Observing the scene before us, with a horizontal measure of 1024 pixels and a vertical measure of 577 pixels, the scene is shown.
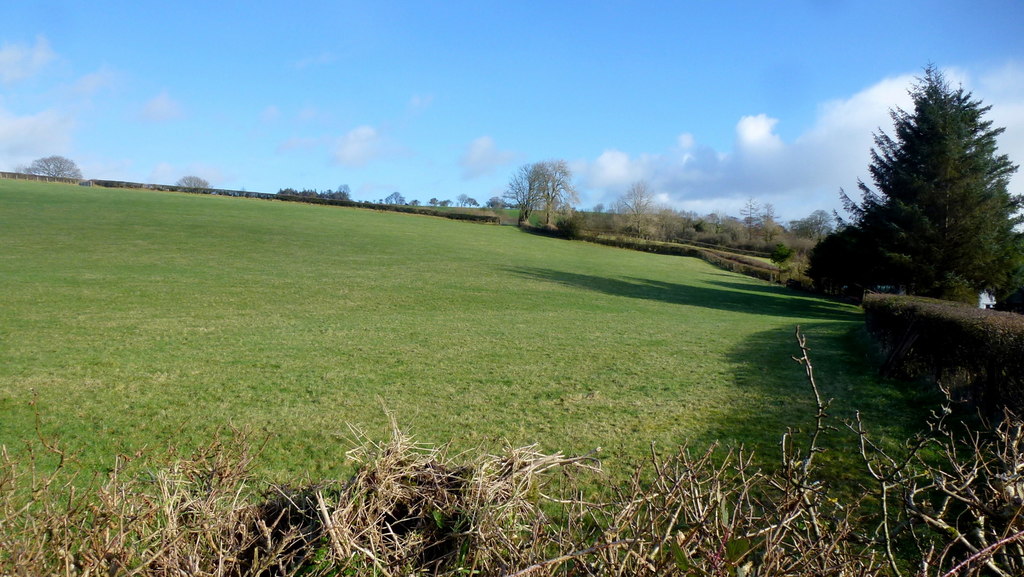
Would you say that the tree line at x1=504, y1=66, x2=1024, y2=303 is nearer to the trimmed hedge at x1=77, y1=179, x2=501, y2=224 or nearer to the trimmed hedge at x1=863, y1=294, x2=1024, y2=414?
the trimmed hedge at x1=863, y1=294, x2=1024, y2=414

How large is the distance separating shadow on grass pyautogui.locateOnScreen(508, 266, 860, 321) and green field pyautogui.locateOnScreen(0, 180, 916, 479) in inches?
10.6

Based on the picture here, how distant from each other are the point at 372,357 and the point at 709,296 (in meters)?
18.8

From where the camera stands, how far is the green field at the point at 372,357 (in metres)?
6.67

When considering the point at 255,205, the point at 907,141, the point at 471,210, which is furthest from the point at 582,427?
the point at 471,210

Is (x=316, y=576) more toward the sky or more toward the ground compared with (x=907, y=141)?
more toward the ground

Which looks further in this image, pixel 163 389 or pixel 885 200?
pixel 885 200

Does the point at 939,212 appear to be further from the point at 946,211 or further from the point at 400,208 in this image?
the point at 400,208

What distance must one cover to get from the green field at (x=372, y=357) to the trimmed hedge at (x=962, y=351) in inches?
27.3

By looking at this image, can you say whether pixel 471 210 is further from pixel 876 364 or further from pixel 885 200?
pixel 876 364

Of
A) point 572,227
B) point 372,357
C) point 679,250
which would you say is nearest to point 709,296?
point 372,357

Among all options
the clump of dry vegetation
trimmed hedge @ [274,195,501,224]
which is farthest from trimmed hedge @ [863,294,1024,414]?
trimmed hedge @ [274,195,501,224]

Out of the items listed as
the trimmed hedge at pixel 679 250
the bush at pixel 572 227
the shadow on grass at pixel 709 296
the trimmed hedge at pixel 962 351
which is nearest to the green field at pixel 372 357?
the shadow on grass at pixel 709 296

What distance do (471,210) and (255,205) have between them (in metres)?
25.5

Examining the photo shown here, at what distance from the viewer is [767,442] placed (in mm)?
6539
